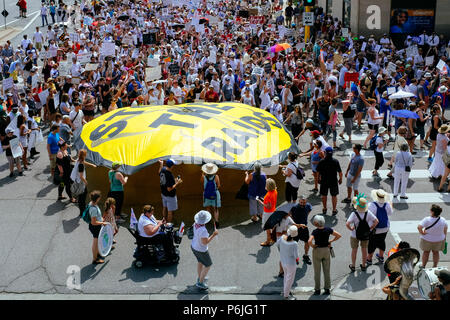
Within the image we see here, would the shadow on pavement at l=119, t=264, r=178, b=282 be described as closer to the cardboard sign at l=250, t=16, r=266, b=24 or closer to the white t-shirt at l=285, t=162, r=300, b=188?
the white t-shirt at l=285, t=162, r=300, b=188

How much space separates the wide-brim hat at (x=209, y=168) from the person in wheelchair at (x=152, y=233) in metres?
1.75

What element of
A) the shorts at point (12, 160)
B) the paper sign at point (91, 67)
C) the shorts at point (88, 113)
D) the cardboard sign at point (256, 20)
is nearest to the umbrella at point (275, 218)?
the shorts at point (12, 160)

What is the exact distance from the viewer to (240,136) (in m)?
11.8

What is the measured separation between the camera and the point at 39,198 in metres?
11.8

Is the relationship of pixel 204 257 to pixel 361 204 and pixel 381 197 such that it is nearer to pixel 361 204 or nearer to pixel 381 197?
pixel 361 204

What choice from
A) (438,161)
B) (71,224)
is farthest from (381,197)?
(71,224)

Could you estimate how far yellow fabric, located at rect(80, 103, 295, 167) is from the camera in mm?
10930

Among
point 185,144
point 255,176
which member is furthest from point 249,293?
point 185,144

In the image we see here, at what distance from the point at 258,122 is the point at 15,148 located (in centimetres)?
601

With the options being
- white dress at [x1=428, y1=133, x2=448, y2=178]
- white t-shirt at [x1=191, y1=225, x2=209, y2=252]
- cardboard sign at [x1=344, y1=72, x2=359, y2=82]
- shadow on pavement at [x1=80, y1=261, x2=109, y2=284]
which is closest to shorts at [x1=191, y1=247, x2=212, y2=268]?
white t-shirt at [x1=191, y1=225, x2=209, y2=252]

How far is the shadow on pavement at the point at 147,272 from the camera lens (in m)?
8.63

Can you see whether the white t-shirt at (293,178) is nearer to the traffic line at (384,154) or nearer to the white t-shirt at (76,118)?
the traffic line at (384,154)

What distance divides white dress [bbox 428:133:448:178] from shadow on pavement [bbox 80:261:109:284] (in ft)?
26.3
